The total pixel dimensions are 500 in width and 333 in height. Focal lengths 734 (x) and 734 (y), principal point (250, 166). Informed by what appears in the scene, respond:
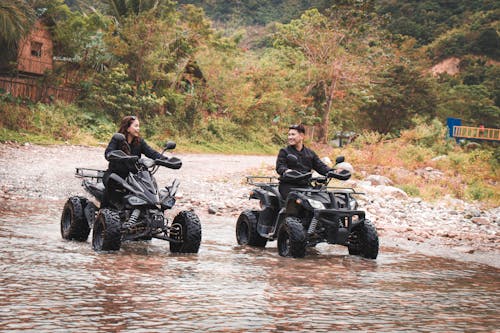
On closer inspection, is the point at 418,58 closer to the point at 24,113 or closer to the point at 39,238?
the point at 24,113

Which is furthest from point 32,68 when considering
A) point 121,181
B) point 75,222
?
point 121,181

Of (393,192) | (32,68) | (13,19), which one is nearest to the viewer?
(393,192)

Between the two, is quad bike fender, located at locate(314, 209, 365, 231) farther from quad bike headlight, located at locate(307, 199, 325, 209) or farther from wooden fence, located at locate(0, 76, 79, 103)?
wooden fence, located at locate(0, 76, 79, 103)

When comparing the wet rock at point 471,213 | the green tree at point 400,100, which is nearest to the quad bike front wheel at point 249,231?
the wet rock at point 471,213

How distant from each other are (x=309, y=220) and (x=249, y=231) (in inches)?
46.1

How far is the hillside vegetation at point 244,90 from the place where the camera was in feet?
93.2

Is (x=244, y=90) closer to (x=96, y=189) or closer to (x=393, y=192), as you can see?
(x=393, y=192)

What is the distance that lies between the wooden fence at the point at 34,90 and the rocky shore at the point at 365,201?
29.0 ft

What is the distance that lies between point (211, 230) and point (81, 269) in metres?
4.80

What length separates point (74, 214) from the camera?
9.46m

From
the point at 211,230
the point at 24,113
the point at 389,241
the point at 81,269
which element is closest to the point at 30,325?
the point at 81,269

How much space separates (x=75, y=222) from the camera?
945 cm

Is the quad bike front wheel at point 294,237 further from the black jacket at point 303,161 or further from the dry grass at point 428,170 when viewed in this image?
the dry grass at point 428,170

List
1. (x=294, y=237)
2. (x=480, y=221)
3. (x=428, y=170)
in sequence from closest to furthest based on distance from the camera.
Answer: (x=294, y=237)
(x=480, y=221)
(x=428, y=170)
